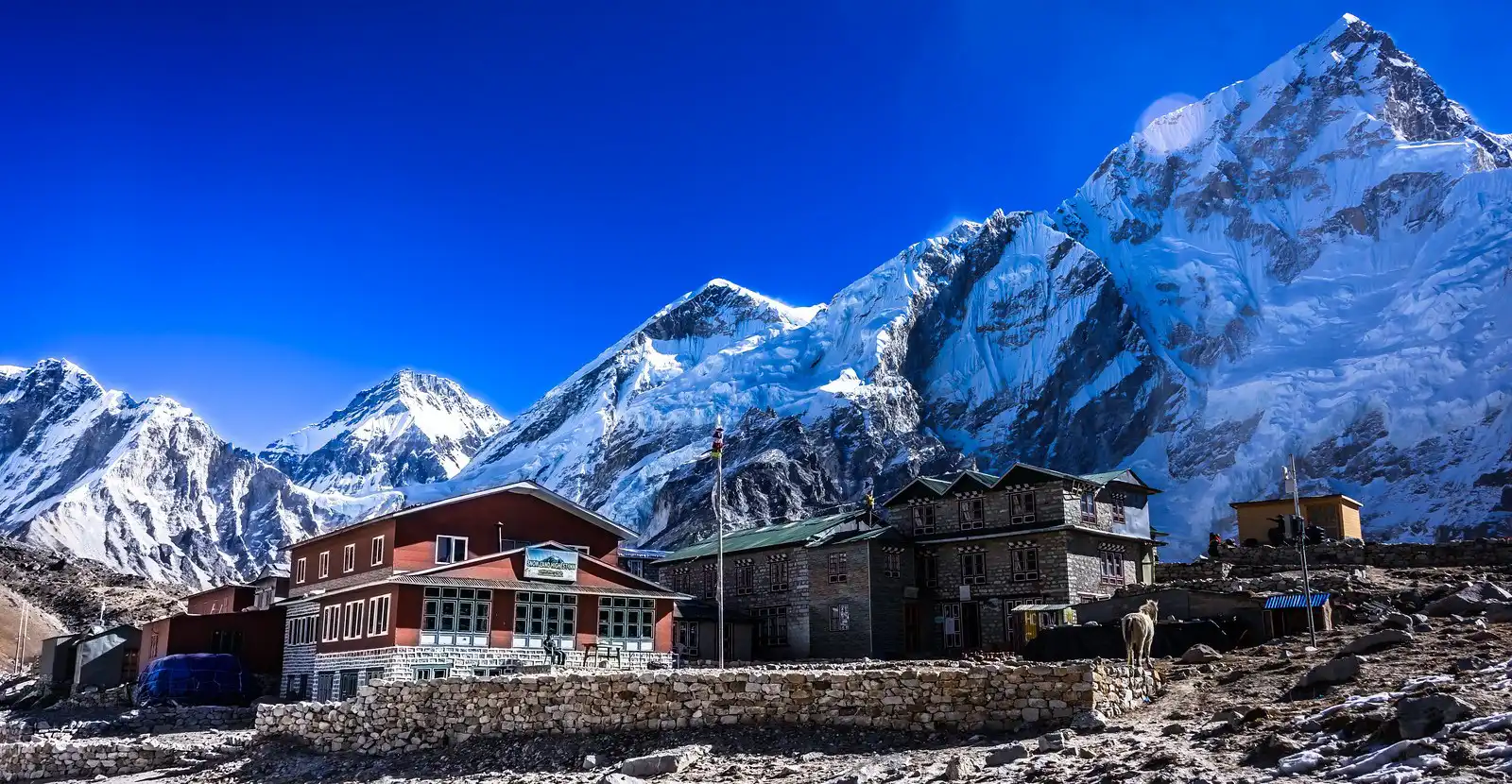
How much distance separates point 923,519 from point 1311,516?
21139mm

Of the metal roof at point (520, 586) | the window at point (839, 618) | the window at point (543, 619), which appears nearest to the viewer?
the metal roof at point (520, 586)

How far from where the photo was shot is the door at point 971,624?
186 ft

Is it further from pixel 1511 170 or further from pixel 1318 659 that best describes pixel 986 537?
pixel 1511 170

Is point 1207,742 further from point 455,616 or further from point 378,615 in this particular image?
point 378,615

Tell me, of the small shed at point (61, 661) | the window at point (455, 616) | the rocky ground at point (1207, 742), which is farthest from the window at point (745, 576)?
the small shed at point (61, 661)

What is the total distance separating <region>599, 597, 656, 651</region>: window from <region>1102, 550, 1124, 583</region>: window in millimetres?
23121

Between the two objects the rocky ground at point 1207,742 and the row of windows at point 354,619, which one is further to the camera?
the row of windows at point 354,619

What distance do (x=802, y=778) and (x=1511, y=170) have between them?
156m

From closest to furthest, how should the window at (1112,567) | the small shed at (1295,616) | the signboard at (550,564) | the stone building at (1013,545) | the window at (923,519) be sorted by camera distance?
the small shed at (1295,616)
the signboard at (550,564)
the stone building at (1013,545)
the window at (1112,567)
the window at (923,519)

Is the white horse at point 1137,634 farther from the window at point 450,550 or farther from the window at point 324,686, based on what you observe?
the window at point 324,686

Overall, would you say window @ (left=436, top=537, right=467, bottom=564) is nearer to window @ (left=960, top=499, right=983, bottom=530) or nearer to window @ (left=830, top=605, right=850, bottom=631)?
window @ (left=830, top=605, right=850, bottom=631)

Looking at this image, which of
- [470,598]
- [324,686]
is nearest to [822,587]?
[470,598]

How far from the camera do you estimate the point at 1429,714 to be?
1675 centimetres

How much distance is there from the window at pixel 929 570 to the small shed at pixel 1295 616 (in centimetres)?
2504
